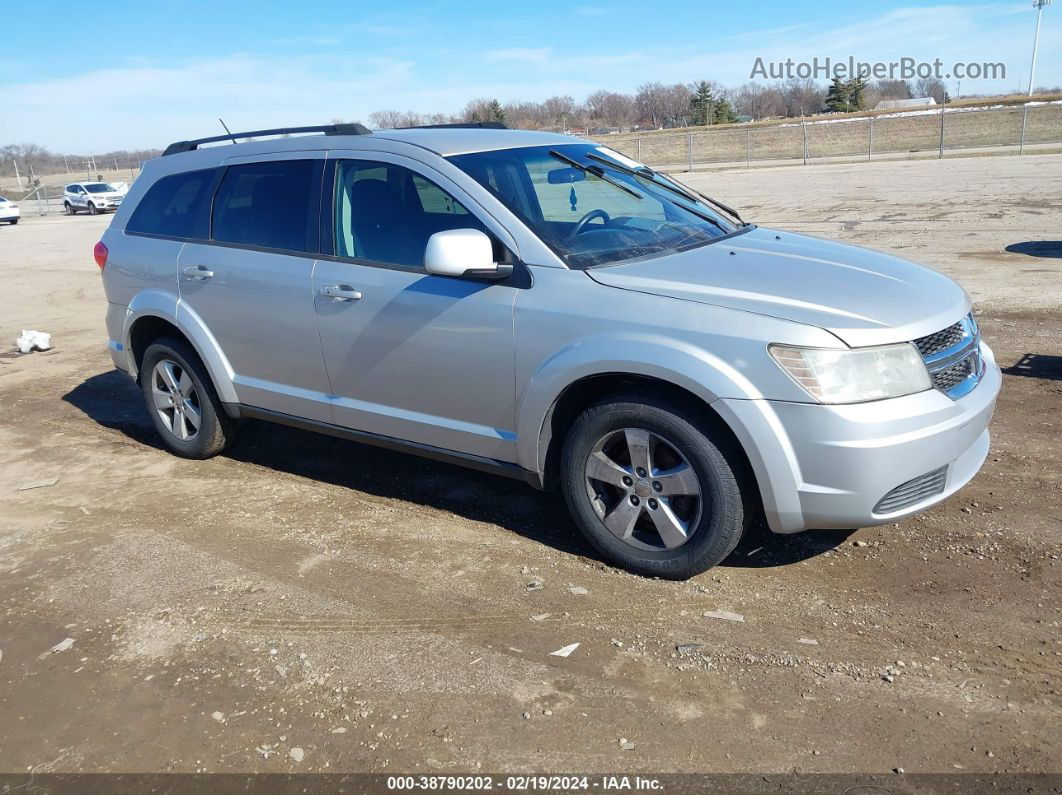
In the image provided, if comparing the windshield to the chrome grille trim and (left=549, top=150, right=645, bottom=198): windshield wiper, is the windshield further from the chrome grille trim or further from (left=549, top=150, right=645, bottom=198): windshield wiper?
the chrome grille trim

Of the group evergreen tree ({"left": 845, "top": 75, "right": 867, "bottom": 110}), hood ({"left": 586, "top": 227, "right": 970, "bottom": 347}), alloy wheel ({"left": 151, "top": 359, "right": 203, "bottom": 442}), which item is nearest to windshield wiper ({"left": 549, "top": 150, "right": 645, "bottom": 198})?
hood ({"left": 586, "top": 227, "right": 970, "bottom": 347})

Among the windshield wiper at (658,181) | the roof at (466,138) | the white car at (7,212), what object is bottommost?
the white car at (7,212)

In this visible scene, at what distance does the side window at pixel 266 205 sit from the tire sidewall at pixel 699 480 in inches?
76.9

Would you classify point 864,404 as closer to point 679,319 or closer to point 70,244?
point 679,319

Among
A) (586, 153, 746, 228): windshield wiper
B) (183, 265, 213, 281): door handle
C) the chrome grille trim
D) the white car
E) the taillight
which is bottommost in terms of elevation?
the white car

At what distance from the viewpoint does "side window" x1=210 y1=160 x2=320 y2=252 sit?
4.87 m

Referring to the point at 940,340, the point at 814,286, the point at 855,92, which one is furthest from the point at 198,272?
the point at 855,92

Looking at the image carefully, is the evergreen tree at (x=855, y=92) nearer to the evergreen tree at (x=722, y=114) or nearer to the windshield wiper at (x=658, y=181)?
the evergreen tree at (x=722, y=114)

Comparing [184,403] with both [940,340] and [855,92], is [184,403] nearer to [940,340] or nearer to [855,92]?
[940,340]

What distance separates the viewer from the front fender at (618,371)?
138 inches

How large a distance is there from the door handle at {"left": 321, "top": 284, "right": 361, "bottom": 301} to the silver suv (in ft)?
0.04

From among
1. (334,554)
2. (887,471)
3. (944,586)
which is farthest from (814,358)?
(334,554)

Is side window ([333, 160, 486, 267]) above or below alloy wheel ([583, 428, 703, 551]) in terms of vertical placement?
above

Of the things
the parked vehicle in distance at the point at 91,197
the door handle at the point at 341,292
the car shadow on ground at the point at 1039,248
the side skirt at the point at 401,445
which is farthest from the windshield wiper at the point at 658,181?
the parked vehicle in distance at the point at 91,197
